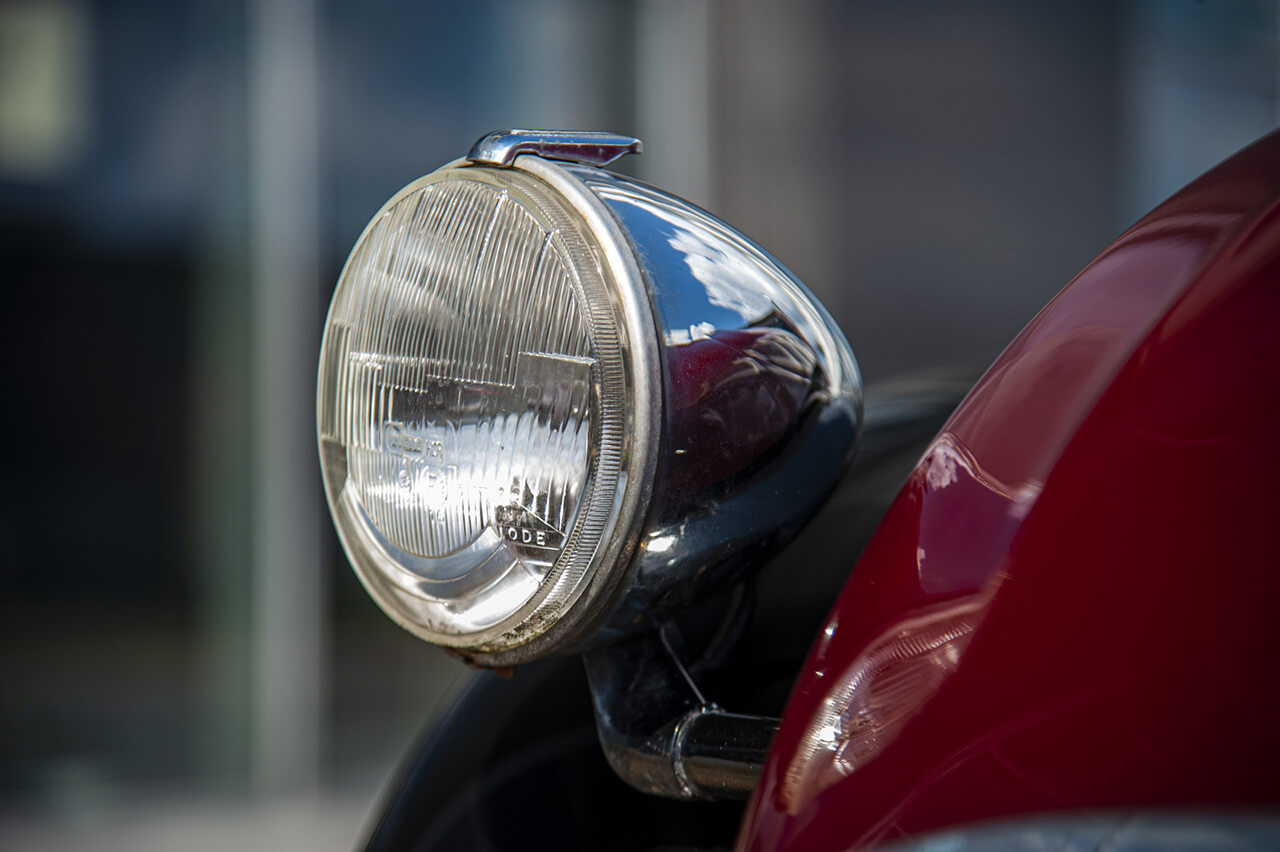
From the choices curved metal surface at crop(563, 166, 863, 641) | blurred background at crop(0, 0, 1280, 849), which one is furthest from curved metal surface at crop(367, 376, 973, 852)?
blurred background at crop(0, 0, 1280, 849)

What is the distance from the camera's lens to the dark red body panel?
44 cm

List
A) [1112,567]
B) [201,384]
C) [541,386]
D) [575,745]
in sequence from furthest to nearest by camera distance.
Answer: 1. [201,384]
2. [575,745]
3. [541,386]
4. [1112,567]

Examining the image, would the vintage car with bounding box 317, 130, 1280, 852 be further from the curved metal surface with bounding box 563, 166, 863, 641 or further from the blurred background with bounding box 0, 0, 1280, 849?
the blurred background with bounding box 0, 0, 1280, 849

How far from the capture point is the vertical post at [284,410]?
3984 millimetres

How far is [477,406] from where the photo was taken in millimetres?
716

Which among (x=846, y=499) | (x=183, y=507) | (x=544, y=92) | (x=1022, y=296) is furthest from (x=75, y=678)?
(x=1022, y=296)

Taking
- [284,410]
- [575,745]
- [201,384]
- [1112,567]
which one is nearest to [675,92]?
[284,410]

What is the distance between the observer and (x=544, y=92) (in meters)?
4.51

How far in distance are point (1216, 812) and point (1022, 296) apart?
6.03m

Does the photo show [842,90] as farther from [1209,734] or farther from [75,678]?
[1209,734]

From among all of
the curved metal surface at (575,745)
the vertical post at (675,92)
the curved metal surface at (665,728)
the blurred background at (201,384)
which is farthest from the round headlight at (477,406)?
the vertical post at (675,92)

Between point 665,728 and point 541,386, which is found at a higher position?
point 541,386

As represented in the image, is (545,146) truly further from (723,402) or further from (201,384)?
(201,384)

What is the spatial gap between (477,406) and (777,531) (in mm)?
212
